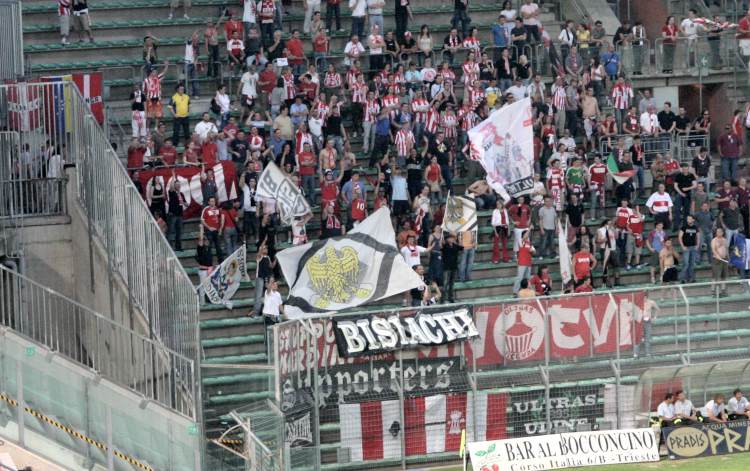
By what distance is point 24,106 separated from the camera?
31.6 m

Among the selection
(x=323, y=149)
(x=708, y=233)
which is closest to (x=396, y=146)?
(x=323, y=149)

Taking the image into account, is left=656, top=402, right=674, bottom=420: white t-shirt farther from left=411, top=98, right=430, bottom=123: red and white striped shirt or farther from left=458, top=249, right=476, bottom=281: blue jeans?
left=411, top=98, right=430, bottom=123: red and white striped shirt

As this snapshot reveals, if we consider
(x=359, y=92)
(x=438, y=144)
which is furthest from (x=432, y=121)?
(x=359, y=92)

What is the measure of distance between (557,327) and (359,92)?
393 inches

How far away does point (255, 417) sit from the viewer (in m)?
27.8

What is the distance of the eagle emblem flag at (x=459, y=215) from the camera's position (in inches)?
1441

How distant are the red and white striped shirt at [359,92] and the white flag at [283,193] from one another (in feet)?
16.4

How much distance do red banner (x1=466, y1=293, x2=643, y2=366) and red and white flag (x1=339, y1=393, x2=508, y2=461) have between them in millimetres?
877

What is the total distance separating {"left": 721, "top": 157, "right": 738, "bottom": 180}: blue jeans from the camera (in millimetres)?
41938

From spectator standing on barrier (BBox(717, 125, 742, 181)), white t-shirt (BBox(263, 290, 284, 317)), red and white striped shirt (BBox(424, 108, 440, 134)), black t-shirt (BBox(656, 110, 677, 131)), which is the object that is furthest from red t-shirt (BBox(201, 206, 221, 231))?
spectator standing on barrier (BBox(717, 125, 742, 181))

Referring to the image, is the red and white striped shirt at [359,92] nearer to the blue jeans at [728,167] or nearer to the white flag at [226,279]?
the white flag at [226,279]

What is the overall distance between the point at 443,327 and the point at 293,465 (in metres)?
4.36

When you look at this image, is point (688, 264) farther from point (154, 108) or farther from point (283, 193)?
point (154, 108)

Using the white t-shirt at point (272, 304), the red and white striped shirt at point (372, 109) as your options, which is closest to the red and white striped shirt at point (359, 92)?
the red and white striped shirt at point (372, 109)
